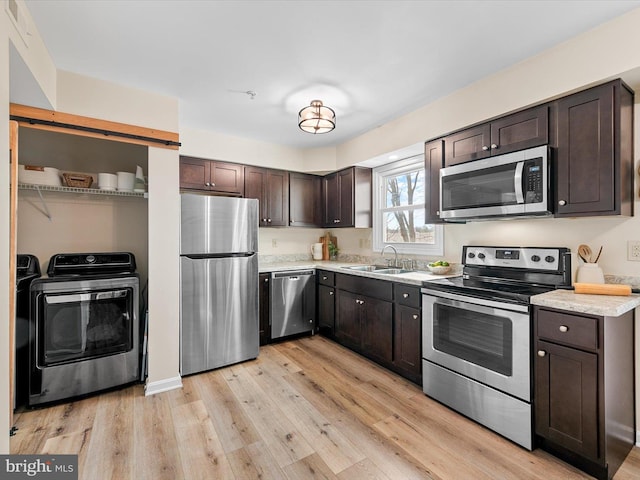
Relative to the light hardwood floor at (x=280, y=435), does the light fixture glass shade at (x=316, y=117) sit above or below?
above

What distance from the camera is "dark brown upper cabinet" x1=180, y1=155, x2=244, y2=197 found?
3547mm

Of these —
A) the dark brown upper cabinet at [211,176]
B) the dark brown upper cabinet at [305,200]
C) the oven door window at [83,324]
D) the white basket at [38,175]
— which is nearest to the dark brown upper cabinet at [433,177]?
the dark brown upper cabinet at [305,200]

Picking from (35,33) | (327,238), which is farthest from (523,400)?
(35,33)

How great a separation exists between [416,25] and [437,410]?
103 inches

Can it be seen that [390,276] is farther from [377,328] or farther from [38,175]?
[38,175]

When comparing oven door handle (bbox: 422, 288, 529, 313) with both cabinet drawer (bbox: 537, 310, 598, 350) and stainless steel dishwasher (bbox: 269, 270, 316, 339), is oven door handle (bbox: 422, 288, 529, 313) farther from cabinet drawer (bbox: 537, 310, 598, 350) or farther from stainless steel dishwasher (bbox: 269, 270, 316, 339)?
stainless steel dishwasher (bbox: 269, 270, 316, 339)

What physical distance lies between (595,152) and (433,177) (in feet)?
3.85

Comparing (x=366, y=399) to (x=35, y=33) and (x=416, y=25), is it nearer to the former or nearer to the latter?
(x=416, y=25)

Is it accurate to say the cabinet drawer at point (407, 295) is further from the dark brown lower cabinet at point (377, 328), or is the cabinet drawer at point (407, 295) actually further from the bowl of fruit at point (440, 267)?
the bowl of fruit at point (440, 267)

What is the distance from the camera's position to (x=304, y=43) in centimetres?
201

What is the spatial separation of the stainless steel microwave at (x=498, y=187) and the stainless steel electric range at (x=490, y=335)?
1.34 feet

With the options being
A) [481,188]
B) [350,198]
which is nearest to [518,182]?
[481,188]

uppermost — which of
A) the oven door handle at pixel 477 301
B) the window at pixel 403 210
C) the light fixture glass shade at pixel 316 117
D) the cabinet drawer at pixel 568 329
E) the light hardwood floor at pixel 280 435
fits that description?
the light fixture glass shade at pixel 316 117

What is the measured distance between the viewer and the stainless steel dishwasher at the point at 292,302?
3662mm
